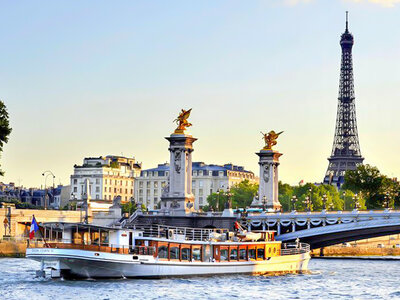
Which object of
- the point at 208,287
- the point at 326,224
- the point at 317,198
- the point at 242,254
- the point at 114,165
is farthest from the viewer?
the point at 114,165

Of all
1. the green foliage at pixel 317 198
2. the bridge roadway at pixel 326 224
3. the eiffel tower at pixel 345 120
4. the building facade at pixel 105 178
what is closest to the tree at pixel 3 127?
the bridge roadway at pixel 326 224

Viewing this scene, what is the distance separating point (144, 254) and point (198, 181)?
378ft

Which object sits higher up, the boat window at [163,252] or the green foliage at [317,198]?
the green foliage at [317,198]

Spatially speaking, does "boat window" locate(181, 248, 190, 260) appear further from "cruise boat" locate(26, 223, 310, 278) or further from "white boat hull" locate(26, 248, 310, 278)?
"white boat hull" locate(26, 248, 310, 278)

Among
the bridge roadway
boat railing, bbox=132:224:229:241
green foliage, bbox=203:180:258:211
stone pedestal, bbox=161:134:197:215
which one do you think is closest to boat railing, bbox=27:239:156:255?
boat railing, bbox=132:224:229:241

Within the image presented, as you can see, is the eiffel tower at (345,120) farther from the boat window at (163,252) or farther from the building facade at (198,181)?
the boat window at (163,252)

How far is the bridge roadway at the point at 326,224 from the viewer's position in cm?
8012

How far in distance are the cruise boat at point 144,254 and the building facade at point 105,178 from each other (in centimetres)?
10352

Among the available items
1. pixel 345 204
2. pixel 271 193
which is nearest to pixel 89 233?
pixel 271 193

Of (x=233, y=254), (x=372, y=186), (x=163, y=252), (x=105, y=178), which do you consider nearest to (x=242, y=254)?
(x=233, y=254)

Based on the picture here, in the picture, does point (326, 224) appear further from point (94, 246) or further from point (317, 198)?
point (317, 198)

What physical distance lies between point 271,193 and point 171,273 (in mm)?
42971

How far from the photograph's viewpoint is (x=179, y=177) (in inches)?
3607

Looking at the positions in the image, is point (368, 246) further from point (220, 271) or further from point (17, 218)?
point (220, 271)
